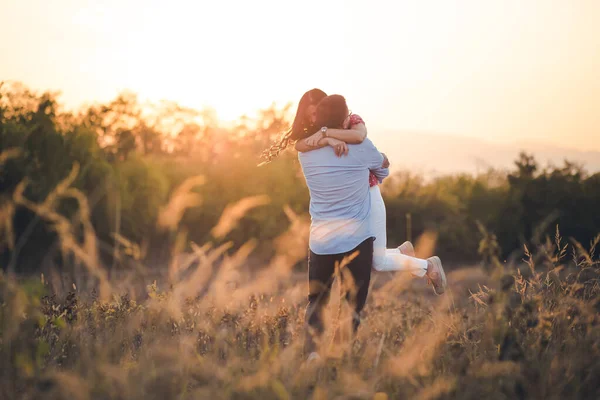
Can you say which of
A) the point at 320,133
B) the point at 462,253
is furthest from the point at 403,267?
the point at 462,253

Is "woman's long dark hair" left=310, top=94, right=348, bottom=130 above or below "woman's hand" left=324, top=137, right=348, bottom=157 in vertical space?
above

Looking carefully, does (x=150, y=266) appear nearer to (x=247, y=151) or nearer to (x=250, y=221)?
(x=250, y=221)

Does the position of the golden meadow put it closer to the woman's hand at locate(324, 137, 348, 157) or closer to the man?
the man

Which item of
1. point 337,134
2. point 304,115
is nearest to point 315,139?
point 337,134

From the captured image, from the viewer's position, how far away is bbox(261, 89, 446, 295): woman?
4.38 metres

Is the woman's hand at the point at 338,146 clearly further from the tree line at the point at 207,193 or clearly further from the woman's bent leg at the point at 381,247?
the tree line at the point at 207,193

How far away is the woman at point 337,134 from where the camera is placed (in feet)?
14.4

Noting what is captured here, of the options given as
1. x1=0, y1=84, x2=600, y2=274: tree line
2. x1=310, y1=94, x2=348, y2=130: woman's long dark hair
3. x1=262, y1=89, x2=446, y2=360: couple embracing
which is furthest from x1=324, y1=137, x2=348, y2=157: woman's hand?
x1=0, y1=84, x2=600, y2=274: tree line

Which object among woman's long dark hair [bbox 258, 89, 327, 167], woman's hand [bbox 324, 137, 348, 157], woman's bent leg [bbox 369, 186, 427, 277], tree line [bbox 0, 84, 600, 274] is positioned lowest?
tree line [bbox 0, 84, 600, 274]

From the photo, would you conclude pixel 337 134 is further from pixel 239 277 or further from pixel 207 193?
pixel 207 193

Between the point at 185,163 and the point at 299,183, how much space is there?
302 centimetres

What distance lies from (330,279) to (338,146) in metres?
0.96

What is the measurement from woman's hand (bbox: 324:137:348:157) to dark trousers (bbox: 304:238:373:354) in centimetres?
65

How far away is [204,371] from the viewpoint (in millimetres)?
2875
